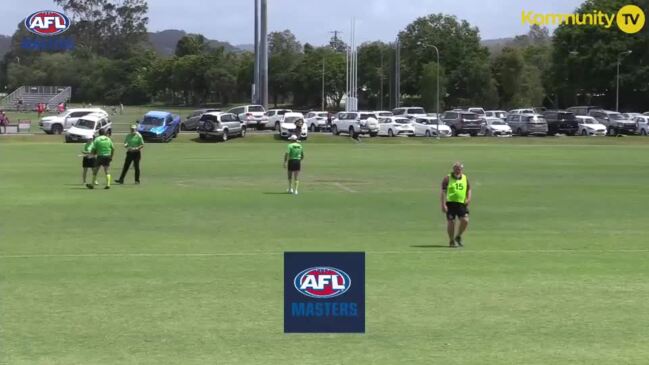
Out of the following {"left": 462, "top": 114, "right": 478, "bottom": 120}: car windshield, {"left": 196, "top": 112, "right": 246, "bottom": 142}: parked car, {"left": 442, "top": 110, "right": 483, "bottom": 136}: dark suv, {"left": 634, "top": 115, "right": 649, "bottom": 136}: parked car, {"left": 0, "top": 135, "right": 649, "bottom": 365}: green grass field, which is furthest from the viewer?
{"left": 634, "top": 115, "right": 649, "bottom": 136}: parked car

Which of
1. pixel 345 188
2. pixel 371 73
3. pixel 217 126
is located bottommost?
pixel 345 188

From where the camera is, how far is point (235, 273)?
14.1m

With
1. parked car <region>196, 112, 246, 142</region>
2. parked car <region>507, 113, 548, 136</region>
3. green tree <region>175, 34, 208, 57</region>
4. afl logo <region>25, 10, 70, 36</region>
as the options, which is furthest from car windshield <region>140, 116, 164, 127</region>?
green tree <region>175, 34, 208, 57</region>

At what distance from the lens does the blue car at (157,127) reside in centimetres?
5984

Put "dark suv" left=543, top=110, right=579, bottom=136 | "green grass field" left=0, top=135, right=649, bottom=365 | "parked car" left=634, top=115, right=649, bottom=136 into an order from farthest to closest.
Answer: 1. "parked car" left=634, top=115, right=649, bottom=136
2. "dark suv" left=543, top=110, right=579, bottom=136
3. "green grass field" left=0, top=135, right=649, bottom=365

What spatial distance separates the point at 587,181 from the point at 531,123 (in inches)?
1492

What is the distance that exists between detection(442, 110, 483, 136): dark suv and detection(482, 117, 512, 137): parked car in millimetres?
495

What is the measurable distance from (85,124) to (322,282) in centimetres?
5587

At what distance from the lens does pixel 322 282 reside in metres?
5.86

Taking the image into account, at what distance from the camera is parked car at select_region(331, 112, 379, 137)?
66750 millimetres

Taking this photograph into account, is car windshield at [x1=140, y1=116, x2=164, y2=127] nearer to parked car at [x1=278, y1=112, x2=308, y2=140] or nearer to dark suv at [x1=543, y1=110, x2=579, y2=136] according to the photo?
parked car at [x1=278, y1=112, x2=308, y2=140]

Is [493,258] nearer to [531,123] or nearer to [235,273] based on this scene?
[235,273]

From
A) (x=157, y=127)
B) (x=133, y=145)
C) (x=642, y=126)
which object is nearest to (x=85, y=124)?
(x=157, y=127)

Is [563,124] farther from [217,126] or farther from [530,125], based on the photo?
[217,126]
